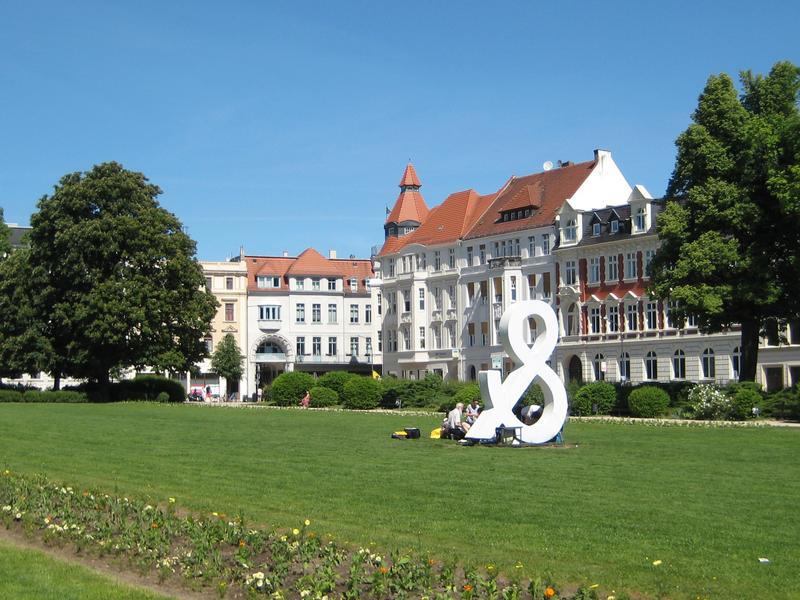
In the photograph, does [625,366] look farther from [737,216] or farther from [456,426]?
[456,426]

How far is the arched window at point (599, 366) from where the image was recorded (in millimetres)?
77625

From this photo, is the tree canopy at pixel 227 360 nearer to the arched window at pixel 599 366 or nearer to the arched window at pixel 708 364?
the arched window at pixel 599 366

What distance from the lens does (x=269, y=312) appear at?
364 ft

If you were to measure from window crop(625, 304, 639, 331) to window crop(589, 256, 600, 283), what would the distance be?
159 inches

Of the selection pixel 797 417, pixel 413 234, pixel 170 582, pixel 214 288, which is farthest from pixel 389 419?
pixel 214 288

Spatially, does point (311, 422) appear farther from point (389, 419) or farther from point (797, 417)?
point (797, 417)

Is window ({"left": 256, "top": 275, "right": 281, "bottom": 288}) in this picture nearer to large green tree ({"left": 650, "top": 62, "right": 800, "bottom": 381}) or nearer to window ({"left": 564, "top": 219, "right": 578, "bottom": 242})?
window ({"left": 564, "top": 219, "right": 578, "bottom": 242})

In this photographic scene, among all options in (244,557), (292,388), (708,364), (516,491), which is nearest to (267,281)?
(292,388)

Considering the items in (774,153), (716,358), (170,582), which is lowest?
(170,582)

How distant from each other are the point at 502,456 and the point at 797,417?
22229mm

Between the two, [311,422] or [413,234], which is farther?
[413,234]

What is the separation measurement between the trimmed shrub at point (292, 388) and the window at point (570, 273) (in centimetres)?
2444

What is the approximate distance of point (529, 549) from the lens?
12.7m

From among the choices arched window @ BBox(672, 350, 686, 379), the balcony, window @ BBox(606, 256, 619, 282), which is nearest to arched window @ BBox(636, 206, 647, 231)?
window @ BBox(606, 256, 619, 282)
